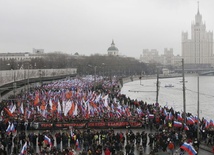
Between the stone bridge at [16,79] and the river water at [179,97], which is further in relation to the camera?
the stone bridge at [16,79]

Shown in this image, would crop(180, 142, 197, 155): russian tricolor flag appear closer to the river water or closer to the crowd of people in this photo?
the crowd of people

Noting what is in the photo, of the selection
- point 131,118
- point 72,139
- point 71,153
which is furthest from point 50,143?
point 131,118

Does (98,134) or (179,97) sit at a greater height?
(98,134)

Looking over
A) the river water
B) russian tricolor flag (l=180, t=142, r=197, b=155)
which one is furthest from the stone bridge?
the river water

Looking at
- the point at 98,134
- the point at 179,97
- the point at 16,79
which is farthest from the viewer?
the point at 179,97

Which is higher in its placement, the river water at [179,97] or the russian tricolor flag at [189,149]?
Answer: the russian tricolor flag at [189,149]

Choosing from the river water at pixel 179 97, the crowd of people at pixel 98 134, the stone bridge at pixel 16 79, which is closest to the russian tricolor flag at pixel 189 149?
the crowd of people at pixel 98 134

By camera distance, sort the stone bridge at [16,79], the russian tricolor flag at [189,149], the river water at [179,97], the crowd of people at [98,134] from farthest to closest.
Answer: the stone bridge at [16,79] → the river water at [179,97] → the crowd of people at [98,134] → the russian tricolor flag at [189,149]

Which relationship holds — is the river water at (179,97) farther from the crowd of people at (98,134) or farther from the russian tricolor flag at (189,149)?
the russian tricolor flag at (189,149)

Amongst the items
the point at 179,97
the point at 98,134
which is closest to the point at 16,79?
the point at 179,97

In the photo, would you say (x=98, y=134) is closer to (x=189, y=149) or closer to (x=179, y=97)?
(x=189, y=149)

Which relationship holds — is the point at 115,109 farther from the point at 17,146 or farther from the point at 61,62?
the point at 61,62

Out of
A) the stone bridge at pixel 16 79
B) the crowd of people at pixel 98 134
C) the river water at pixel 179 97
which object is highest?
the stone bridge at pixel 16 79

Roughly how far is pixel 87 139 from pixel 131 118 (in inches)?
236
